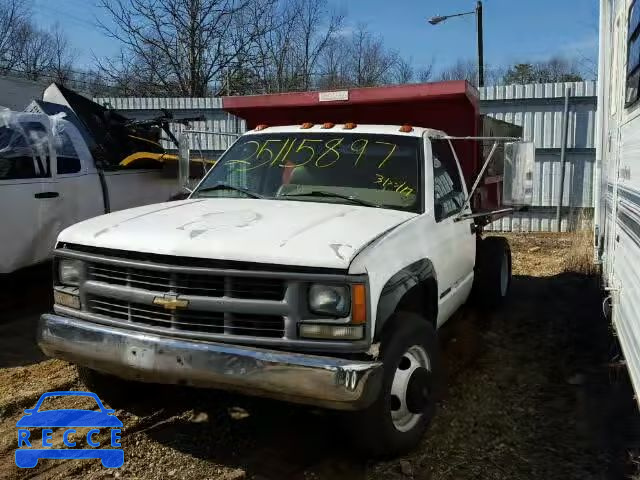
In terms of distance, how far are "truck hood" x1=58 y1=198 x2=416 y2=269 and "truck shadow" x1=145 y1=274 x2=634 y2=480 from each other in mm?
957

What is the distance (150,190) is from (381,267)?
16.5 feet

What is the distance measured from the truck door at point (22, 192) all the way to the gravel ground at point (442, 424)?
2.40 feet

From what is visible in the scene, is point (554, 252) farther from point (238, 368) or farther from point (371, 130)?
point (238, 368)

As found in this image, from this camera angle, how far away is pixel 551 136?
38.8 feet

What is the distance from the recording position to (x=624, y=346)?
3.32 metres

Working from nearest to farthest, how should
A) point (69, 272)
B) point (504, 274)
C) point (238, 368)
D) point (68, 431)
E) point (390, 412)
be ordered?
point (238, 368) → point (390, 412) → point (69, 272) → point (68, 431) → point (504, 274)

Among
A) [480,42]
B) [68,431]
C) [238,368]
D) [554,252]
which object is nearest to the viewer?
[238,368]

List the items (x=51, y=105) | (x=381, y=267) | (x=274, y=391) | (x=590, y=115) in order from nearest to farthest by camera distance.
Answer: (x=274, y=391)
(x=381, y=267)
(x=51, y=105)
(x=590, y=115)

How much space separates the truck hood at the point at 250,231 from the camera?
9.87 feet

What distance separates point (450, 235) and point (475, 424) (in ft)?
4.45

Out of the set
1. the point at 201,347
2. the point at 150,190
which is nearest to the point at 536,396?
the point at 201,347

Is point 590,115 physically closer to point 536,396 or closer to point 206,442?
point 536,396

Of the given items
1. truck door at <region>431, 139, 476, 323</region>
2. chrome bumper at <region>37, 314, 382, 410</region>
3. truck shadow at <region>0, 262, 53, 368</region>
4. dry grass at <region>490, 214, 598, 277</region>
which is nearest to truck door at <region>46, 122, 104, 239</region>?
truck shadow at <region>0, 262, 53, 368</region>

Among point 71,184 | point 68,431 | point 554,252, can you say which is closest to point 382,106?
point 71,184
